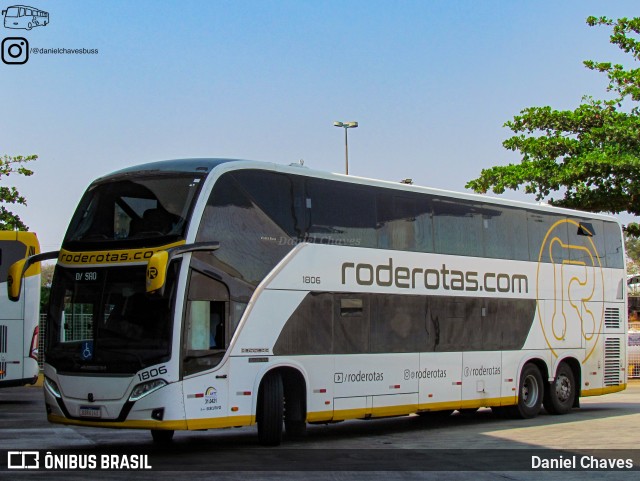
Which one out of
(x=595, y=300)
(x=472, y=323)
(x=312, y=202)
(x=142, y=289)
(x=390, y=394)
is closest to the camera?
(x=142, y=289)

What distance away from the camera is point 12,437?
1583cm

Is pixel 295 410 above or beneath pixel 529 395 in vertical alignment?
above

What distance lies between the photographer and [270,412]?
14664 mm

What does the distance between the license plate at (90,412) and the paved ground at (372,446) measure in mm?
664

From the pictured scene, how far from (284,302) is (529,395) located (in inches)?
292

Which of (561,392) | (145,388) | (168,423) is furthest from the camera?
(561,392)

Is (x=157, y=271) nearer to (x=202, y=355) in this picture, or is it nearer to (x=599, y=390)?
(x=202, y=355)

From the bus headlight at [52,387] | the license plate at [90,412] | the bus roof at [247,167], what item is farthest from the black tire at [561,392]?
the bus headlight at [52,387]

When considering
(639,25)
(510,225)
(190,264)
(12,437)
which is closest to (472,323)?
(510,225)

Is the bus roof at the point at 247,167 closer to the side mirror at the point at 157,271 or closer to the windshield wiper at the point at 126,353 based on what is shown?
the side mirror at the point at 157,271

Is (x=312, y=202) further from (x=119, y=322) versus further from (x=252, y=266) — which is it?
(x=119, y=322)

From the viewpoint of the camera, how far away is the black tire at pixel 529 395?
1998 cm

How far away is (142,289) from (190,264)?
0.70 metres

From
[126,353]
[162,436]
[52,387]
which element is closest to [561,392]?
→ [162,436]
